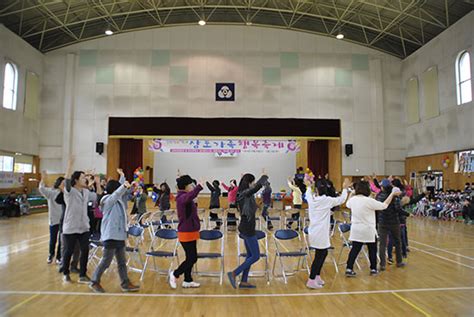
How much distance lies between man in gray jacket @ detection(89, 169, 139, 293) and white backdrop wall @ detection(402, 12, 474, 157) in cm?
1400

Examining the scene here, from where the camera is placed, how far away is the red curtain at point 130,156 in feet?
65.7

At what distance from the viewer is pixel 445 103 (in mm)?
15070

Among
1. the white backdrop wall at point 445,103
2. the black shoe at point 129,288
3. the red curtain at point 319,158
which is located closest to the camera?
the black shoe at point 129,288

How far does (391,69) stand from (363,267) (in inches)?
611

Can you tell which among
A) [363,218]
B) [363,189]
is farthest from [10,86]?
[363,218]

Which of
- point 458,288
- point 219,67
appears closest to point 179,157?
point 219,67

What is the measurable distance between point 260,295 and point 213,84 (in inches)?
569

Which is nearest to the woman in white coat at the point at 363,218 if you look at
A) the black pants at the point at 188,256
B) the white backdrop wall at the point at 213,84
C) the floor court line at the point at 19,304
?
the black pants at the point at 188,256

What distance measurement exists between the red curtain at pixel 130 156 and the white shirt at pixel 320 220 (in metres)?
17.0

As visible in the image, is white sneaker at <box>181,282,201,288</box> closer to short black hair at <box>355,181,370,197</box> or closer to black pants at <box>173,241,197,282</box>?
black pants at <box>173,241,197,282</box>

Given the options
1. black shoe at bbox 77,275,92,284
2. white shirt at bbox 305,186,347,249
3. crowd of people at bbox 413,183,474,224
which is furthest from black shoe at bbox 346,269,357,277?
crowd of people at bbox 413,183,474,224

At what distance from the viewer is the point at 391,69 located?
18.5 metres

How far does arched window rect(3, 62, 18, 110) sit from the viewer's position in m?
15.2

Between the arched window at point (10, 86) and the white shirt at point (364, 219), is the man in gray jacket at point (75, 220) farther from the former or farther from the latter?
the arched window at point (10, 86)
